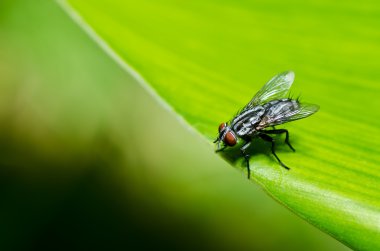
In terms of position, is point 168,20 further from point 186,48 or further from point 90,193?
point 90,193

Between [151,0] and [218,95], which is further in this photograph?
[151,0]

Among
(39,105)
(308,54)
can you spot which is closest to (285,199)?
(308,54)

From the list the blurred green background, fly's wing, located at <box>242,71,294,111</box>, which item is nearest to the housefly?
fly's wing, located at <box>242,71,294,111</box>

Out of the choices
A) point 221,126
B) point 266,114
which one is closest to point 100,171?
point 266,114

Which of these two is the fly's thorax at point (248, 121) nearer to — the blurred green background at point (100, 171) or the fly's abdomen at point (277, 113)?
the fly's abdomen at point (277, 113)

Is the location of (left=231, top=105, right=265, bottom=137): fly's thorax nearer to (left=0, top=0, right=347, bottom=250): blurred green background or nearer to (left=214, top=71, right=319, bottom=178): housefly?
(left=214, top=71, right=319, bottom=178): housefly

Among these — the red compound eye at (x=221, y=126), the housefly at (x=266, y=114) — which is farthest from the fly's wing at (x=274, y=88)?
the red compound eye at (x=221, y=126)

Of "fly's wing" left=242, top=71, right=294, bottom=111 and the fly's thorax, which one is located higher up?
"fly's wing" left=242, top=71, right=294, bottom=111
